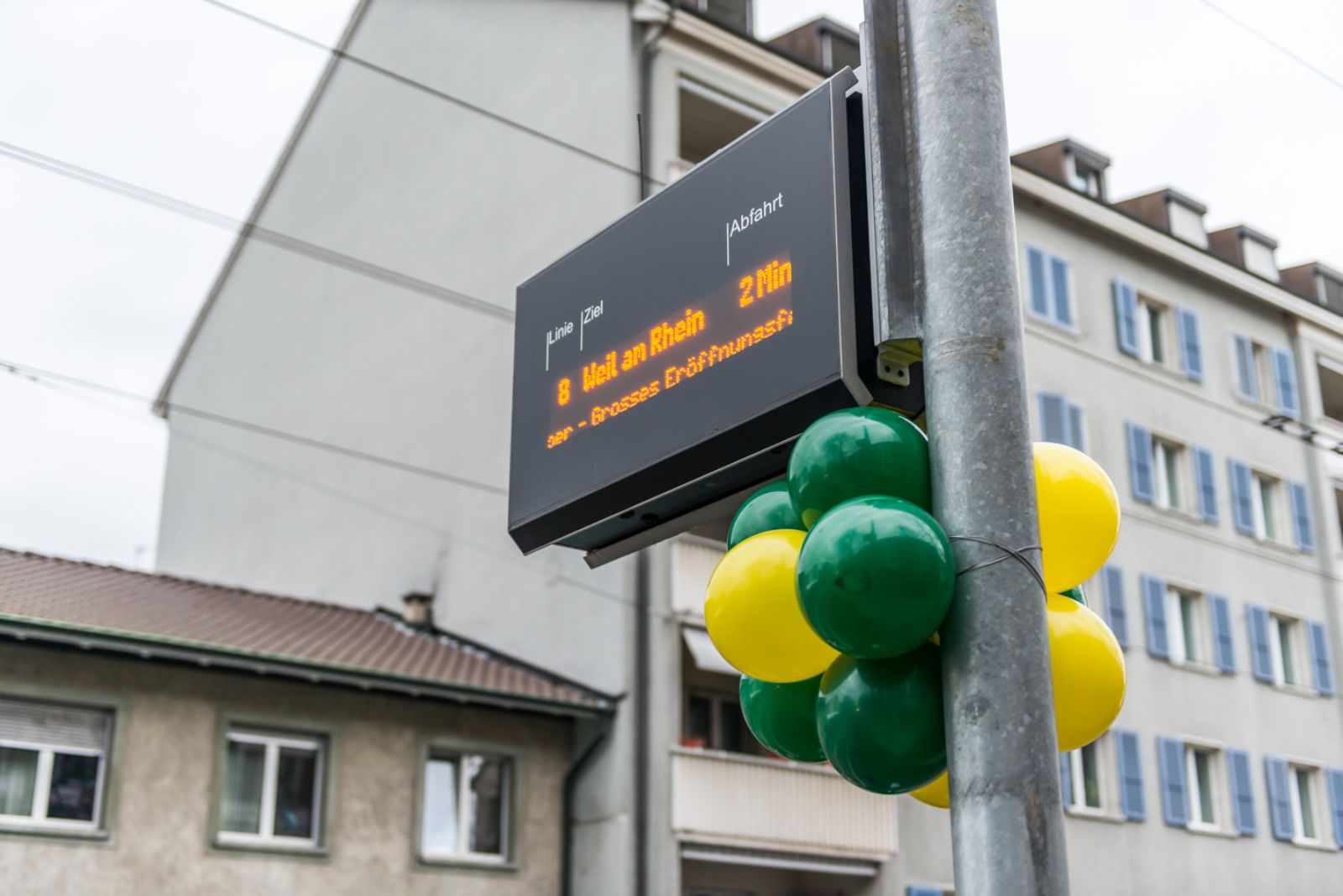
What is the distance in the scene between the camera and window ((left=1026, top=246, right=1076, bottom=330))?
29.2 m

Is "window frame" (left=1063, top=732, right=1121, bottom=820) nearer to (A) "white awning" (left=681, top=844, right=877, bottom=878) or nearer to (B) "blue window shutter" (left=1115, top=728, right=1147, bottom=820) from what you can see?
(B) "blue window shutter" (left=1115, top=728, right=1147, bottom=820)

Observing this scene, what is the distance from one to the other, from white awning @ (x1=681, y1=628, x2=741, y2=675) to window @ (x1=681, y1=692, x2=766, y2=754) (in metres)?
1.50

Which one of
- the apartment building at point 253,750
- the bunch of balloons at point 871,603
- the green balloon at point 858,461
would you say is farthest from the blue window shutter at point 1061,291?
the green balloon at point 858,461

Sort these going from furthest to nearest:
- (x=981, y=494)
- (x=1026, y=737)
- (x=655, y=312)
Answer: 1. (x=655, y=312)
2. (x=981, y=494)
3. (x=1026, y=737)

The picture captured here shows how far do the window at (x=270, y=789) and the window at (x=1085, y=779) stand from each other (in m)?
12.5

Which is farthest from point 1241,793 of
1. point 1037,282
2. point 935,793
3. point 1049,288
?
point 935,793

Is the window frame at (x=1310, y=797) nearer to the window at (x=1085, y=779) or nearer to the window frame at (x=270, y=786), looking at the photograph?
the window at (x=1085, y=779)

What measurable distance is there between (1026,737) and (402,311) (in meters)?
24.7

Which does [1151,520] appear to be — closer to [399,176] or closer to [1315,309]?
[1315,309]

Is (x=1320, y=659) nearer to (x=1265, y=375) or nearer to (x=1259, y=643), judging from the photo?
(x=1259, y=643)

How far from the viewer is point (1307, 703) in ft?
104

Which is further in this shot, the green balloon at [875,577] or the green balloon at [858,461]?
the green balloon at [858,461]

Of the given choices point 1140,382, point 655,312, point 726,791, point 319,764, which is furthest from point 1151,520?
point 655,312

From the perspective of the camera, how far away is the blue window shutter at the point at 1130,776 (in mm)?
27109
